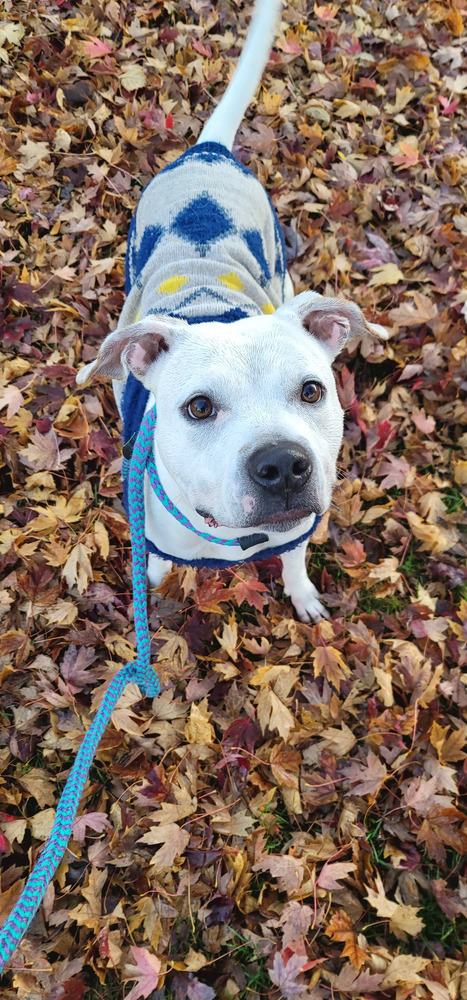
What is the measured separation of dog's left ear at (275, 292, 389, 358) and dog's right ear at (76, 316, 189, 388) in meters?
0.47

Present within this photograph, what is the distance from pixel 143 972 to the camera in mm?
2459

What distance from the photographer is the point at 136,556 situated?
2686mm

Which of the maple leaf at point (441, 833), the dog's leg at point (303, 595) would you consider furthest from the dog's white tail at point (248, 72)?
the maple leaf at point (441, 833)

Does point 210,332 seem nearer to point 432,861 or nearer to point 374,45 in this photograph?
point 432,861

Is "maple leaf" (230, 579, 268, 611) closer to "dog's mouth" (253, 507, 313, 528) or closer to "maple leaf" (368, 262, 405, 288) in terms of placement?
"dog's mouth" (253, 507, 313, 528)

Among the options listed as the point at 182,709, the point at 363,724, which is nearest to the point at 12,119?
the point at 182,709

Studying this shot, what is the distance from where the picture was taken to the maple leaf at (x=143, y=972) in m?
2.43

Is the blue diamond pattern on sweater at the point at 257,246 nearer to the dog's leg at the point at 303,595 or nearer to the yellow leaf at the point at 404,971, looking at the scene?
the dog's leg at the point at 303,595

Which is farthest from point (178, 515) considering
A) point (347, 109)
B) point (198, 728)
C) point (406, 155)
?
point (347, 109)

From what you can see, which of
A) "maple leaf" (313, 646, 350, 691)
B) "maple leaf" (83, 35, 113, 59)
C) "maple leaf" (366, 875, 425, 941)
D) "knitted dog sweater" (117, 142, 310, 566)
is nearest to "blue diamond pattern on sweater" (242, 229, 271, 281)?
"knitted dog sweater" (117, 142, 310, 566)

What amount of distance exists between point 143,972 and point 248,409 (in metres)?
2.34

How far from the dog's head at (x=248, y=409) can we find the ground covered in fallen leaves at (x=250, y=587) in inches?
50.6

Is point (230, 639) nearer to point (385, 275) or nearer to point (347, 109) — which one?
point (385, 275)

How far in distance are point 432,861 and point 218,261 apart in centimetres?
307
